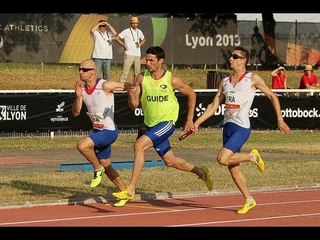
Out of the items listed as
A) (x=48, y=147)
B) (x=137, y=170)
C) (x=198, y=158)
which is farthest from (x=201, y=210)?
(x=48, y=147)

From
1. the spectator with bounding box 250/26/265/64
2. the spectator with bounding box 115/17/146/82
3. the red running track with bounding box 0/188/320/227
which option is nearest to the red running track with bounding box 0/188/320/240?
the red running track with bounding box 0/188/320/227

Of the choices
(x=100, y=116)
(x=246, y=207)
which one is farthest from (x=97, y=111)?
(x=246, y=207)

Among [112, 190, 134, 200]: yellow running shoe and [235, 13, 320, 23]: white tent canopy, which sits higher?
[235, 13, 320, 23]: white tent canopy

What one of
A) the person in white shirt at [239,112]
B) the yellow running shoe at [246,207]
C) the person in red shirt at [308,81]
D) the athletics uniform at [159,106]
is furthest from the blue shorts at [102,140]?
the person in red shirt at [308,81]

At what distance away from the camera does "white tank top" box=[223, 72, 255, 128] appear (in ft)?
51.8

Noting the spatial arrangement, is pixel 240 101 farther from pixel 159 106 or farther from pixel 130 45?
pixel 130 45

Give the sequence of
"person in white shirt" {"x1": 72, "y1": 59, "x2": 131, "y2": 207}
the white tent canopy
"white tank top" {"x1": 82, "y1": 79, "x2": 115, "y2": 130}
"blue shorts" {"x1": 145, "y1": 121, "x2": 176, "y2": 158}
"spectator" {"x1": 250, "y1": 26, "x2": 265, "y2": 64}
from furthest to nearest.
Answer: the white tent canopy
"spectator" {"x1": 250, "y1": 26, "x2": 265, "y2": 64}
"white tank top" {"x1": 82, "y1": 79, "x2": 115, "y2": 130}
"person in white shirt" {"x1": 72, "y1": 59, "x2": 131, "y2": 207}
"blue shorts" {"x1": 145, "y1": 121, "x2": 176, "y2": 158}

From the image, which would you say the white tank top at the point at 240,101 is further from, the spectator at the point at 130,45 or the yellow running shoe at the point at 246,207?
the spectator at the point at 130,45

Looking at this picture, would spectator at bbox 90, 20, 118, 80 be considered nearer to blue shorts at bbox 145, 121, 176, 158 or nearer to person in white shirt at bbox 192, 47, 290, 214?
blue shorts at bbox 145, 121, 176, 158

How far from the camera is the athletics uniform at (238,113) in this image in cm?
1573

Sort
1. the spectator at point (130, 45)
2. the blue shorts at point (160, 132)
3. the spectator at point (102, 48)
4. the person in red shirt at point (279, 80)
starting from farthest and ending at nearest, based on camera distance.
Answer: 1. the person in red shirt at point (279, 80)
2. the spectator at point (130, 45)
3. the spectator at point (102, 48)
4. the blue shorts at point (160, 132)

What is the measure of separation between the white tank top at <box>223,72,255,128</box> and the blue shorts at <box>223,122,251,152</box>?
6 centimetres

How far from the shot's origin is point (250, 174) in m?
21.0
